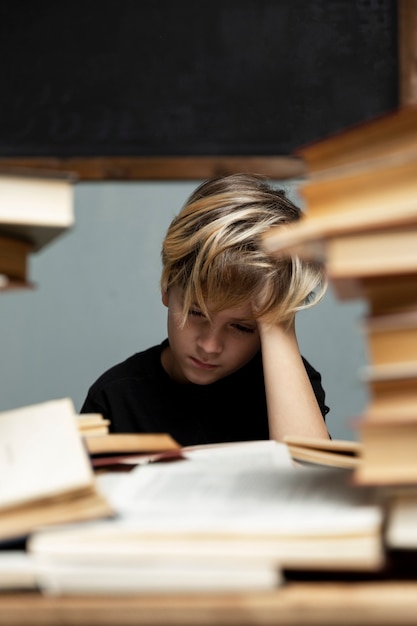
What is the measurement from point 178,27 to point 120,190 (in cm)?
48

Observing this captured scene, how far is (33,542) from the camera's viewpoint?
481 millimetres

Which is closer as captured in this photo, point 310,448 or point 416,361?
point 416,361

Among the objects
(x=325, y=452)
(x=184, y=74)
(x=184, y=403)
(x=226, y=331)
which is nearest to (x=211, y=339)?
(x=226, y=331)

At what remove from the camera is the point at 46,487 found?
1.64 ft

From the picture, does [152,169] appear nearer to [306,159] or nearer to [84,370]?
[84,370]

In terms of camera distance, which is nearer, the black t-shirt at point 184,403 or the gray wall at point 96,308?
the black t-shirt at point 184,403

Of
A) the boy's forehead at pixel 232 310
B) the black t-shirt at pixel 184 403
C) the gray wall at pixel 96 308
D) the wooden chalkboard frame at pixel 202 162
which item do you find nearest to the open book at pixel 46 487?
the boy's forehead at pixel 232 310

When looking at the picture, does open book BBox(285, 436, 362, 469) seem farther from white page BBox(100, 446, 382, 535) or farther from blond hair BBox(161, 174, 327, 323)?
blond hair BBox(161, 174, 327, 323)

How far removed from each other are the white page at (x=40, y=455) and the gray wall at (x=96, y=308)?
5.62 ft

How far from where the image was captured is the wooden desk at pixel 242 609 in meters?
0.44

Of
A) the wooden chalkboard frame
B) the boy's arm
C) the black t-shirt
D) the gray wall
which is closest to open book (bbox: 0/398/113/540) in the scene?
the boy's arm

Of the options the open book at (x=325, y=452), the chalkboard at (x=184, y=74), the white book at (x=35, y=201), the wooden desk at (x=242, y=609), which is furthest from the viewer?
the chalkboard at (x=184, y=74)

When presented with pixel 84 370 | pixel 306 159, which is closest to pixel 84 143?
pixel 84 370

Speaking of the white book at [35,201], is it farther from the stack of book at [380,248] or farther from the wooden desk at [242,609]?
the wooden desk at [242,609]
